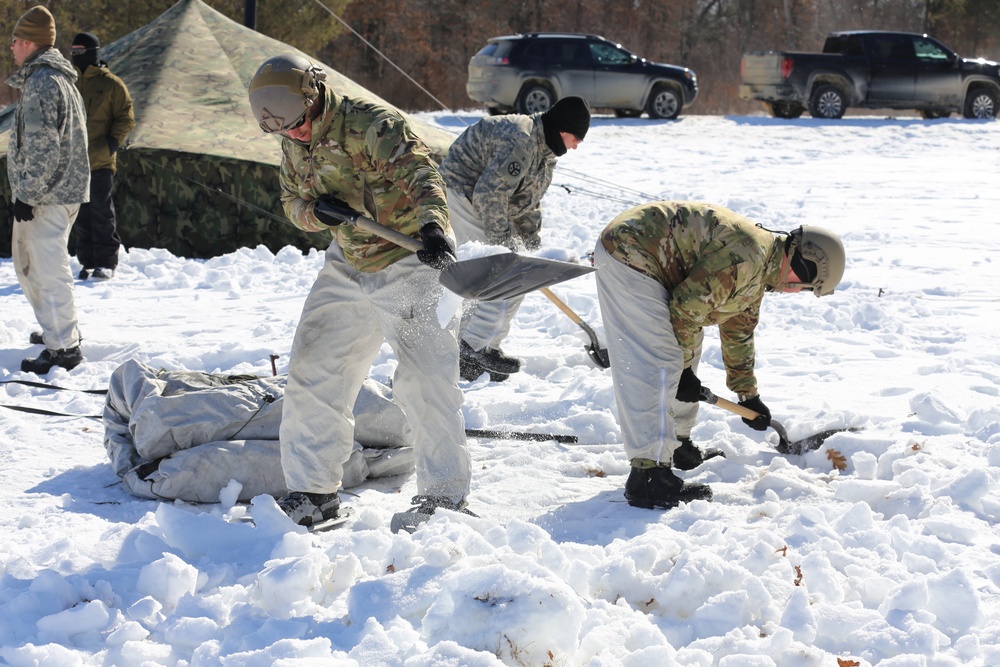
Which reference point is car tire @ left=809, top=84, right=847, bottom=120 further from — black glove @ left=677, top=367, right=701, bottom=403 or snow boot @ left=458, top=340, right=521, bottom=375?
black glove @ left=677, top=367, right=701, bottom=403

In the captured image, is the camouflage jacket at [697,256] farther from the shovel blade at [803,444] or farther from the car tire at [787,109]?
the car tire at [787,109]

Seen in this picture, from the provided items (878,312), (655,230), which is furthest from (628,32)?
(655,230)

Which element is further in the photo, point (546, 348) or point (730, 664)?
point (546, 348)

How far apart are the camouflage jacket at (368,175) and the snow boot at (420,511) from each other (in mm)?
826

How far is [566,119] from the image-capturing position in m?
5.65

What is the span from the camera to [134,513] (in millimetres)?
4090

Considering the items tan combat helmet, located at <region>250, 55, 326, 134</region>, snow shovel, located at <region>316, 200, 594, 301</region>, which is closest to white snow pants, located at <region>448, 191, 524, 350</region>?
snow shovel, located at <region>316, 200, 594, 301</region>

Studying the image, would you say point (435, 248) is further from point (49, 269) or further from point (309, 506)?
point (49, 269)

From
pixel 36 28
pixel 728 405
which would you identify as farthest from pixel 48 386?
pixel 728 405

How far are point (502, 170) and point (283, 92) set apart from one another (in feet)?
7.19

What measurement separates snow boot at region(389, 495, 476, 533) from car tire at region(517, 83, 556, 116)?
15.1 m

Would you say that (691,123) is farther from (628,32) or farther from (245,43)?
(628,32)

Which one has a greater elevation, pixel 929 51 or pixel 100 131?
pixel 929 51

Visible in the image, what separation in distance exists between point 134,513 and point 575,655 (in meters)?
1.96
